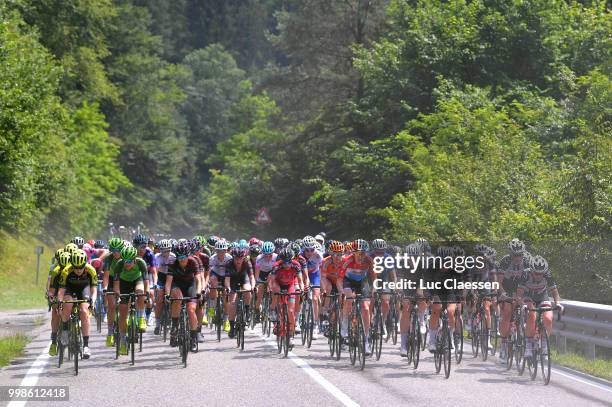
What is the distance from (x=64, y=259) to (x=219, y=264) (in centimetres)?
500

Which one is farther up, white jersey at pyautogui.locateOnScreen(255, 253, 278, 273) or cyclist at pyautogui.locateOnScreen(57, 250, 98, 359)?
white jersey at pyautogui.locateOnScreen(255, 253, 278, 273)

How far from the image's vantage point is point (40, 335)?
73.9 feet

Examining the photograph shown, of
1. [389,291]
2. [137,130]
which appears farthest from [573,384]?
[137,130]

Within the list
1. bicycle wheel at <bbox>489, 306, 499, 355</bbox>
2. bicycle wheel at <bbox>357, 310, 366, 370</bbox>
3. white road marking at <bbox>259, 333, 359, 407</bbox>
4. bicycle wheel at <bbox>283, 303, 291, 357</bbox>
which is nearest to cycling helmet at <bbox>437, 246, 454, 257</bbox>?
bicycle wheel at <bbox>357, 310, 366, 370</bbox>

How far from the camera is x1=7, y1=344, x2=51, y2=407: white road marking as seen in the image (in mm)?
12002

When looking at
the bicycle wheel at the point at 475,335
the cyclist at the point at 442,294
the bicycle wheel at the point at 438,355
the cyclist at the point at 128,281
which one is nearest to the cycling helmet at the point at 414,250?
the cyclist at the point at 442,294

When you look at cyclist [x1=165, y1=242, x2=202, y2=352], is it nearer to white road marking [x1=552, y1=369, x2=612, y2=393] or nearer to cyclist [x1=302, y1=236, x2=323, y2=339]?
cyclist [x1=302, y1=236, x2=323, y2=339]

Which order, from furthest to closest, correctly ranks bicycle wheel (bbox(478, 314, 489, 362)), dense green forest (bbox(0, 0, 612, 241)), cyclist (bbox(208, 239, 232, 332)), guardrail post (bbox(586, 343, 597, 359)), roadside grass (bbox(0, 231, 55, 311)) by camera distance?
roadside grass (bbox(0, 231, 55, 311)) < dense green forest (bbox(0, 0, 612, 241)) < cyclist (bbox(208, 239, 232, 332)) < bicycle wheel (bbox(478, 314, 489, 362)) < guardrail post (bbox(586, 343, 597, 359))

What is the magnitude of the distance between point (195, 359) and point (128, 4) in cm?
6081

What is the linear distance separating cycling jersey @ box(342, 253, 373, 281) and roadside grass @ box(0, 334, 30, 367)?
18.0ft

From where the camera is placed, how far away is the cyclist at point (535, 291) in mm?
14961

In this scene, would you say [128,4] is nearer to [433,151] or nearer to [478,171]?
[433,151]

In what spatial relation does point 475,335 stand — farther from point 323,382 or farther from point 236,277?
point 323,382

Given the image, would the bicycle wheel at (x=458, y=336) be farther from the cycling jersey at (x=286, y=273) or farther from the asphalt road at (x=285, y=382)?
the cycling jersey at (x=286, y=273)
